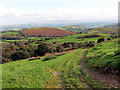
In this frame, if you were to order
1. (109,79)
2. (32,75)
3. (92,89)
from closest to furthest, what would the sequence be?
(92,89) → (109,79) → (32,75)

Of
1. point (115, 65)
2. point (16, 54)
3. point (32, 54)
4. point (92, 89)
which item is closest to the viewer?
point (92, 89)

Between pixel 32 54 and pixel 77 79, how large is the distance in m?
41.0

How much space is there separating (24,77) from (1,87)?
4430 millimetres

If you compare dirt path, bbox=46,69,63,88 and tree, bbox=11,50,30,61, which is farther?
tree, bbox=11,50,30,61

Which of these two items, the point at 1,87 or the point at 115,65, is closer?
the point at 1,87

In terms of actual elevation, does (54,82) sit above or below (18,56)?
above

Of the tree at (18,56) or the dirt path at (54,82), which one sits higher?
the dirt path at (54,82)

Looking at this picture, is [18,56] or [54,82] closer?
[54,82]

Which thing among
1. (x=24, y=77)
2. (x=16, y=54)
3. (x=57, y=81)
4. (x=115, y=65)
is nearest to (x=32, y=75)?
(x=24, y=77)

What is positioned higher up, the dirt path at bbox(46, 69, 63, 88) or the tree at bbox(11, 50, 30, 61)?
the dirt path at bbox(46, 69, 63, 88)

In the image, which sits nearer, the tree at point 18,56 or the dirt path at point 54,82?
the dirt path at point 54,82

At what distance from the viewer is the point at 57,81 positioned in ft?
69.4

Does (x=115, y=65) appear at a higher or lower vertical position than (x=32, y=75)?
higher

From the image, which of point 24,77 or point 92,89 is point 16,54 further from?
point 92,89
